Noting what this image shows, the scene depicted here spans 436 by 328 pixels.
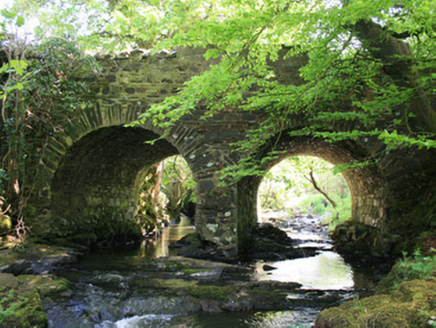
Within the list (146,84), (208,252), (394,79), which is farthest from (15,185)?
(394,79)

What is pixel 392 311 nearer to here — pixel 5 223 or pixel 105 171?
pixel 5 223

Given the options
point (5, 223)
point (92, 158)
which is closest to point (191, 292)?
point (5, 223)

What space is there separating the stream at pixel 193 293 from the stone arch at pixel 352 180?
1.36 metres

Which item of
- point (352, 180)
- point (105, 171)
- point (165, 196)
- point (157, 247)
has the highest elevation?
point (105, 171)

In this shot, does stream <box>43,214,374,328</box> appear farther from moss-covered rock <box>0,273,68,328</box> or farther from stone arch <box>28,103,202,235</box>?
stone arch <box>28,103,202,235</box>

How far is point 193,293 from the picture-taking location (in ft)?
14.6

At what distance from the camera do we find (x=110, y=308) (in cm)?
402

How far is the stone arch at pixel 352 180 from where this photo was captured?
7.34 m

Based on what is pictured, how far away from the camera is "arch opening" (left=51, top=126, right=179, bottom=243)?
7552 millimetres

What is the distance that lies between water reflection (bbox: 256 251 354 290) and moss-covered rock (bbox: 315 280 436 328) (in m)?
2.41

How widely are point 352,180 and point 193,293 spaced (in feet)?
21.6

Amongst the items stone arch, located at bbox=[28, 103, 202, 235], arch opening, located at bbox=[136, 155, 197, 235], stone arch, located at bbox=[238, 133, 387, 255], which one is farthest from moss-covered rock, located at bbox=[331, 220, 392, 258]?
stone arch, located at bbox=[28, 103, 202, 235]

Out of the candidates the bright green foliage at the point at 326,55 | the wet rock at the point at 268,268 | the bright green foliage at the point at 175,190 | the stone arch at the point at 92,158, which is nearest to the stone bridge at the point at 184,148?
the stone arch at the point at 92,158

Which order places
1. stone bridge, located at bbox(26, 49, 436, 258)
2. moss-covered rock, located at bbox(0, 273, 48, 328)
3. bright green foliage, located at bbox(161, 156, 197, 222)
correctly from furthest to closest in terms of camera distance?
bright green foliage, located at bbox(161, 156, 197, 222)
stone bridge, located at bbox(26, 49, 436, 258)
moss-covered rock, located at bbox(0, 273, 48, 328)
